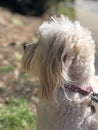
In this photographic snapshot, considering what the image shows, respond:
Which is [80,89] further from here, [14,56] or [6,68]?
[14,56]

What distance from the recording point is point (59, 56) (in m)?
5.07

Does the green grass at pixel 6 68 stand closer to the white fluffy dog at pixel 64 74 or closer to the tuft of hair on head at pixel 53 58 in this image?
the white fluffy dog at pixel 64 74

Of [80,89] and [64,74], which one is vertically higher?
[64,74]

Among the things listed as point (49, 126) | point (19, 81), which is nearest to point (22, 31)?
point (19, 81)

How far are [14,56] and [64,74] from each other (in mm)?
6572

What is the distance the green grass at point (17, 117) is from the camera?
7.45 meters

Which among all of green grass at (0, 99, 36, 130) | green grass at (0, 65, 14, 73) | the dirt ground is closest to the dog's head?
green grass at (0, 99, 36, 130)

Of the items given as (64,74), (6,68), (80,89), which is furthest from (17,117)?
(6,68)

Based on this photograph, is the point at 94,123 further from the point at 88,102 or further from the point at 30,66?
the point at 30,66

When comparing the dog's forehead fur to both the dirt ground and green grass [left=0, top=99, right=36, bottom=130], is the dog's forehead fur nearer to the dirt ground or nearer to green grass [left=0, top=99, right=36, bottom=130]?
green grass [left=0, top=99, right=36, bottom=130]

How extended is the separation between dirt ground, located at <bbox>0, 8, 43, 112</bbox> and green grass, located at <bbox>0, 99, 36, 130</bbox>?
1.40 ft

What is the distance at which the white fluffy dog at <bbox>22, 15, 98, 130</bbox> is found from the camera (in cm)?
510

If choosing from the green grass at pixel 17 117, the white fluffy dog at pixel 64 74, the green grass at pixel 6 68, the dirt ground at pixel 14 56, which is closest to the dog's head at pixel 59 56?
the white fluffy dog at pixel 64 74

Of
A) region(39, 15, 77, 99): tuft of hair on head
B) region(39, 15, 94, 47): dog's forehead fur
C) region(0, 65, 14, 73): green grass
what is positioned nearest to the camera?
region(39, 15, 77, 99): tuft of hair on head
